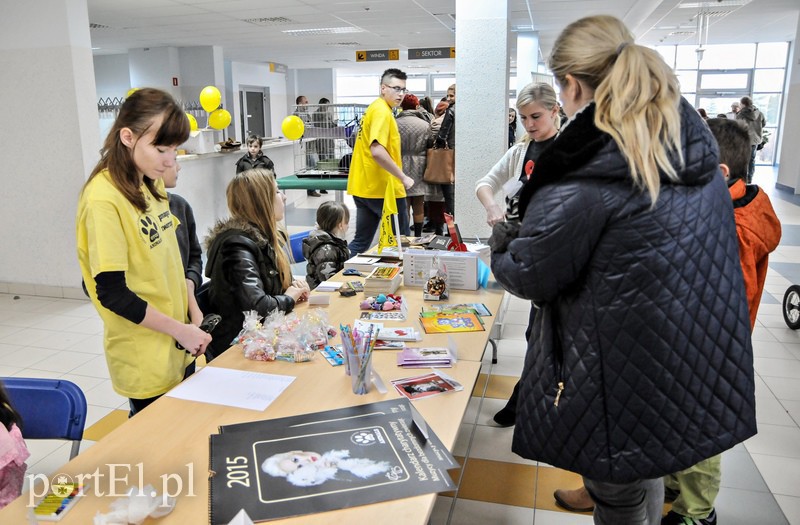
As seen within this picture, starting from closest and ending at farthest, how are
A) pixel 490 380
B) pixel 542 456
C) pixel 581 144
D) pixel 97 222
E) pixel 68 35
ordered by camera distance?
pixel 581 144 → pixel 542 456 → pixel 97 222 → pixel 490 380 → pixel 68 35

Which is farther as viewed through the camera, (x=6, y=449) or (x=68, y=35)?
(x=68, y=35)

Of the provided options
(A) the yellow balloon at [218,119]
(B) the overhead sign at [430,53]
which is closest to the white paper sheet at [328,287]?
(A) the yellow balloon at [218,119]

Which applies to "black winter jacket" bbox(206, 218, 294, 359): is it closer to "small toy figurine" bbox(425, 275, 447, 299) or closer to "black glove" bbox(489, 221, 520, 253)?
"small toy figurine" bbox(425, 275, 447, 299)

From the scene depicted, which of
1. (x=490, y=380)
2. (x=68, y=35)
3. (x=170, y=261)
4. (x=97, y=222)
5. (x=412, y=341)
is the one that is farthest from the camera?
(x=68, y=35)

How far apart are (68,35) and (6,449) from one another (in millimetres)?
4458

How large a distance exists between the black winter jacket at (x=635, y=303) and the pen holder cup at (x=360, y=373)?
1.80 ft

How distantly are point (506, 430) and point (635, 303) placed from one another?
192 centimetres

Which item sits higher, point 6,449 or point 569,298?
point 569,298

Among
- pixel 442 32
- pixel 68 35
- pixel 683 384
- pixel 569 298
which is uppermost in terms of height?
pixel 442 32

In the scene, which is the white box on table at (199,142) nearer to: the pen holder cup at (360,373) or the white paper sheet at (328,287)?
the white paper sheet at (328,287)

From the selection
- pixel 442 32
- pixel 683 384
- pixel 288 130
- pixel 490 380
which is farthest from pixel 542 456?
pixel 442 32

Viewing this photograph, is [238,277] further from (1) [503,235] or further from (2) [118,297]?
(1) [503,235]

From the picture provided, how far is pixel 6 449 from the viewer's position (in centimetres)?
153

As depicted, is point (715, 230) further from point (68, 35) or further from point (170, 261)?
point (68, 35)
